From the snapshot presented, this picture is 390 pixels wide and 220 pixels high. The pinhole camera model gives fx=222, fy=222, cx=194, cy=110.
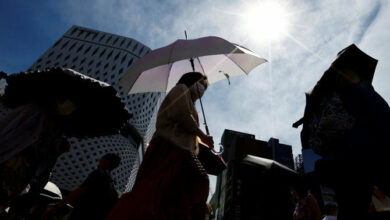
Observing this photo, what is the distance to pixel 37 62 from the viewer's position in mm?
47594

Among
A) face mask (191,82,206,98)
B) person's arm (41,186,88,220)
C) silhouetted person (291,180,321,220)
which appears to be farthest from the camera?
silhouetted person (291,180,321,220)

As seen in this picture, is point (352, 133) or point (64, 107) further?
point (64, 107)

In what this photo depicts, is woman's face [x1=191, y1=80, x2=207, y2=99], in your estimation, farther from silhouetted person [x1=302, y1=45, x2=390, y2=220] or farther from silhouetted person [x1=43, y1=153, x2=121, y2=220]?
silhouetted person [x1=43, y1=153, x2=121, y2=220]

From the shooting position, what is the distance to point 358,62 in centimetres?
180

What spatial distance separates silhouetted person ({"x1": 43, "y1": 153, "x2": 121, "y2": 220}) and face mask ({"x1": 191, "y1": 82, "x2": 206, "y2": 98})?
5.66 ft

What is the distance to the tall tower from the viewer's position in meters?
42.8

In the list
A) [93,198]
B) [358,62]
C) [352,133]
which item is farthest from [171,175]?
[358,62]

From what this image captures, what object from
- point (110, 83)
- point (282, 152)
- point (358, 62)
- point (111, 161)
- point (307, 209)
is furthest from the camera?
point (282, 152)

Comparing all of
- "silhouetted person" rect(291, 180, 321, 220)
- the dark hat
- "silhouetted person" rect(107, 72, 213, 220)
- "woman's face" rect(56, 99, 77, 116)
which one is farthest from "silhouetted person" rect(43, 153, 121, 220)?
"silhouetted person" rect(291, 180, 321, 220)

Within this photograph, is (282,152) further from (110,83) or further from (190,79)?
(190,79)

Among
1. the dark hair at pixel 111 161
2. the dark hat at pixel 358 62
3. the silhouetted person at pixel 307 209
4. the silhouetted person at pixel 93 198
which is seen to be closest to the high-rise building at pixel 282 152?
the silhouetted person at pixel 307 209

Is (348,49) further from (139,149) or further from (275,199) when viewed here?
(139,149)

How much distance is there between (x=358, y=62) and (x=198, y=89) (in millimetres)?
1441

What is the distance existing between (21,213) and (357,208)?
9.07 ft
